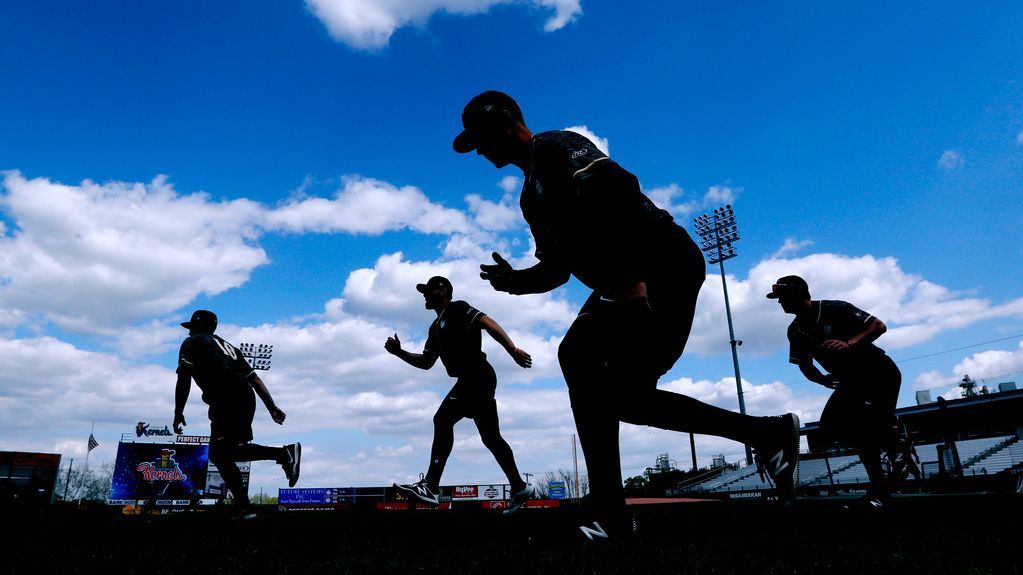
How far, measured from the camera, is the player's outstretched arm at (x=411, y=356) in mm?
6305

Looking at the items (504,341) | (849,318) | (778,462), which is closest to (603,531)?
(778,462)

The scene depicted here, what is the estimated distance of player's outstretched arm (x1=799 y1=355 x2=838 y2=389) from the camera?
562 centimetres

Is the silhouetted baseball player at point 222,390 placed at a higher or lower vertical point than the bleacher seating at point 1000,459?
higher

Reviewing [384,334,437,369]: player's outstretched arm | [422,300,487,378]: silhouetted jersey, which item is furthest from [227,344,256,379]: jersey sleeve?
[422,300,487,378]: silhouetted jersey

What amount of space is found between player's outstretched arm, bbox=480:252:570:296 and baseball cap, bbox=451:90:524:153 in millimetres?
707

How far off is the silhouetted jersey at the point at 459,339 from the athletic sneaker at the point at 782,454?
3420 mm

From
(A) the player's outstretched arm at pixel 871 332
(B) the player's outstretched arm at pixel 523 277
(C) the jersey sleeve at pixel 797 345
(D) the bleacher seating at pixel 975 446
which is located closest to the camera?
(B) the player's outstretched arm at pixel 523 277

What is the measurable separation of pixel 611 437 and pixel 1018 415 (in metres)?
46.0

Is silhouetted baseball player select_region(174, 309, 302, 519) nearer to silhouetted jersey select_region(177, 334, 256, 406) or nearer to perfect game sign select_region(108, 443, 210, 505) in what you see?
silhouetted jersey select_region(177, 334, 256, 406)

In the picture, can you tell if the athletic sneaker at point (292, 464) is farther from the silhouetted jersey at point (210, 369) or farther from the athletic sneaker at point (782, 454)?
the athletic sneaker at point (782, 454)

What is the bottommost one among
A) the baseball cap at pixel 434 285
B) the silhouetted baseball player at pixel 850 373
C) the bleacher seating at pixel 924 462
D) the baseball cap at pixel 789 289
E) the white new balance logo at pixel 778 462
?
the bleacher seating at pixel 924 462

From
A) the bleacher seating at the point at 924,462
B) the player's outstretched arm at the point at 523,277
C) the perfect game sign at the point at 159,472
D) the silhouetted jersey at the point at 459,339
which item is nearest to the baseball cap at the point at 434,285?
the silhouetted jersey at the point at 459,339

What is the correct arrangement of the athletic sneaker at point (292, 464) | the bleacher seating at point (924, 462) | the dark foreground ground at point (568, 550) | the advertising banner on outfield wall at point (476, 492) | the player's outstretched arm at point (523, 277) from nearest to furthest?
the dark foreground ground at point (568, 550)
the player's outstretched arm at point (523, 277)
the athletic sneaker at point (292, 464)
the bleacher seating at point (924, 462)
the advertising banner on outfield wall at point (476, 492)

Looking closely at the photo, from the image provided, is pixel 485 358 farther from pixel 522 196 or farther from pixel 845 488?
pixel 845 488
